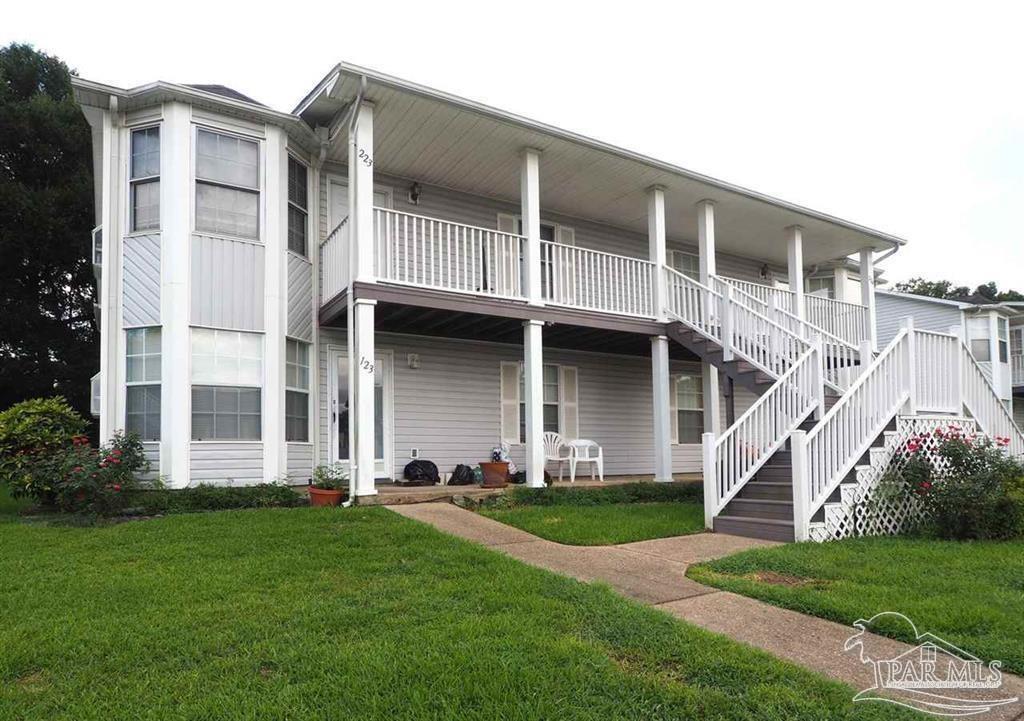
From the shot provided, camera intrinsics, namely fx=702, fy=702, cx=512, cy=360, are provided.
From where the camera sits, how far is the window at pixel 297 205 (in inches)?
428

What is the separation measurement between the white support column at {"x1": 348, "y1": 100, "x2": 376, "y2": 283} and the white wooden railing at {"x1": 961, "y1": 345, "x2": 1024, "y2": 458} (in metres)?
8.38

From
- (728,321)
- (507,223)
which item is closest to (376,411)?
(507,223)

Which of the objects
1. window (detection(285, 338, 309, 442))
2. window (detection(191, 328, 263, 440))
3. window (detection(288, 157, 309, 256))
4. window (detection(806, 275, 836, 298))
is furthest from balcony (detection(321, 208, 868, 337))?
window (detection(806, 275, 836, 298))

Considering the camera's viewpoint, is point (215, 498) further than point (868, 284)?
No

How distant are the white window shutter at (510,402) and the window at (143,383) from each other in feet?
18.9

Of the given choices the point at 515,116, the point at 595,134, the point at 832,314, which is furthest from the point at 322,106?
the point at 832,314

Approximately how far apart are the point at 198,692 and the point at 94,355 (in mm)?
21560

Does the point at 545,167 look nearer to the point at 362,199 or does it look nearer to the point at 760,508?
the point at 362,199

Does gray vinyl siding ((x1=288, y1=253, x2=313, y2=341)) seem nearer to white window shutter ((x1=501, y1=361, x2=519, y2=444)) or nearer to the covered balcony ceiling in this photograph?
the covered balcony ceiling

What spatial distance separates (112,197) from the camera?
1012 cm

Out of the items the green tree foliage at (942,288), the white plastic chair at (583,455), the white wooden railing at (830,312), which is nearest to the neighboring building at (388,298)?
the white wooden railing at (830,312)

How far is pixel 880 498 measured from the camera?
7.91m

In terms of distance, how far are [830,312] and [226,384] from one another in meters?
12.4

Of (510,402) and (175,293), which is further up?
(175,293)
